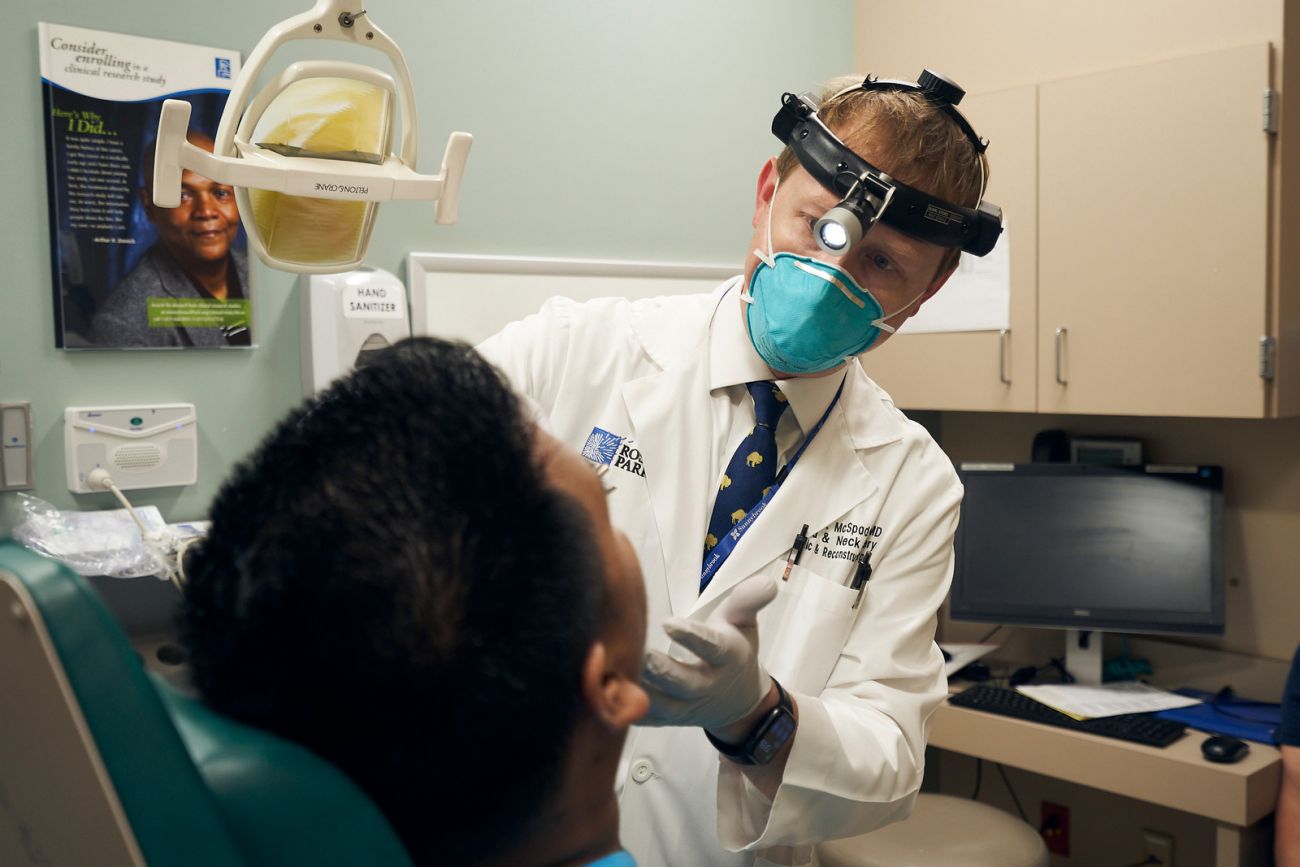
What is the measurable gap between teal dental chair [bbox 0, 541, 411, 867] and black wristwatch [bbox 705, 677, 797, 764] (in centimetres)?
62

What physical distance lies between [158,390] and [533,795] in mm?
1530

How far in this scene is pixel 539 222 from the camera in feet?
7.97

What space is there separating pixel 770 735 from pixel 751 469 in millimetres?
429

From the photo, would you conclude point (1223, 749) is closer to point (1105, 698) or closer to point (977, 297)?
point (1105, 698)

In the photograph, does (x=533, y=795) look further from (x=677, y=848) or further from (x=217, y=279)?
(x=217, y=279)

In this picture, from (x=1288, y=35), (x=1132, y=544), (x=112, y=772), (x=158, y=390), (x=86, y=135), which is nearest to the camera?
(x=112, y=772)

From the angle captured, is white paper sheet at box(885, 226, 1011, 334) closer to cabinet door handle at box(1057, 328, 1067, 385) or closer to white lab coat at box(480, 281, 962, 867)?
cabinet door handle at box(1057, 328, 1067, 385)

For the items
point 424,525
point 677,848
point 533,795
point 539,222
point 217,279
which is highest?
point 539,222

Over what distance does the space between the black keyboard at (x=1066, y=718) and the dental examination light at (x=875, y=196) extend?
1.44m

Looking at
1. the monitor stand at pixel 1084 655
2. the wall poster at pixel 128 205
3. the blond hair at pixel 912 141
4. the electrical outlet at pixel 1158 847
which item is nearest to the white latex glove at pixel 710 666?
the blond hair at pixel 912 141

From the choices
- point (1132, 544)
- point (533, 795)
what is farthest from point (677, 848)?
point (1132, 544)

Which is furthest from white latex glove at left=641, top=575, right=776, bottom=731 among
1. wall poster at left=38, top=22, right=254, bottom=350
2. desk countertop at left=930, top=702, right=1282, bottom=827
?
desk countertop at left=930, top=702, right=1282, bottom=827

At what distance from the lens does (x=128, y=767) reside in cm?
49

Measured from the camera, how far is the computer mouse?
2.24 m
